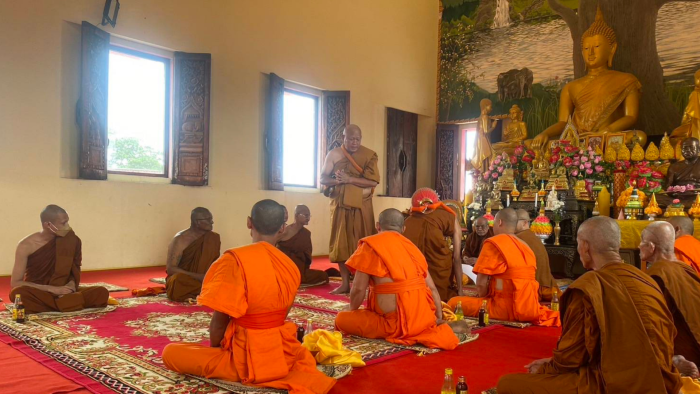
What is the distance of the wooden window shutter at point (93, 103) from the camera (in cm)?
812

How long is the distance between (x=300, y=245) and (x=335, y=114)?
198 inches

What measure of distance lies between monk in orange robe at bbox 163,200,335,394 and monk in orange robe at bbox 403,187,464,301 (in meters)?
2.77

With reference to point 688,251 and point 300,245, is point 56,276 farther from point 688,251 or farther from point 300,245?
point 688,251

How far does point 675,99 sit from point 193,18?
8905 mm

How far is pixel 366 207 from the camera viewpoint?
7.12 m

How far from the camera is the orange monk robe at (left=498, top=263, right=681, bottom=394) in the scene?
2510 millimetres

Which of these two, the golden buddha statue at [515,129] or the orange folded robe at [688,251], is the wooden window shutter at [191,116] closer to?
the golden buddha statue at [515,129]

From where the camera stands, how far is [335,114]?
468 inches

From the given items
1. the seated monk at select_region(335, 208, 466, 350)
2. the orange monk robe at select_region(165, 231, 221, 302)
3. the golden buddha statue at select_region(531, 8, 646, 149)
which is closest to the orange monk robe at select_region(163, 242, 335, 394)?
the seated monk at select_region(335, 208, 466, 350)

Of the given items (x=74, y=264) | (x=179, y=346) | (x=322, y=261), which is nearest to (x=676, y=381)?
(x=179, y=346)

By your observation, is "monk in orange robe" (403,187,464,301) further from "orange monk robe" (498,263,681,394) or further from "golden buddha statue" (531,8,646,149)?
"golden buddha statue" (531,8,646,149)

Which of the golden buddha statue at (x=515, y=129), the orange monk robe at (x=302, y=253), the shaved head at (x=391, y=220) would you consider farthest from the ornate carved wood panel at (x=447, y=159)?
the shaved head at (x=391, y=220)

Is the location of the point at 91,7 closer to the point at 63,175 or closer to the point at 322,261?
the point at 63,175

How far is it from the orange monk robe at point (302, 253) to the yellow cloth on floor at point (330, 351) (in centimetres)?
367
